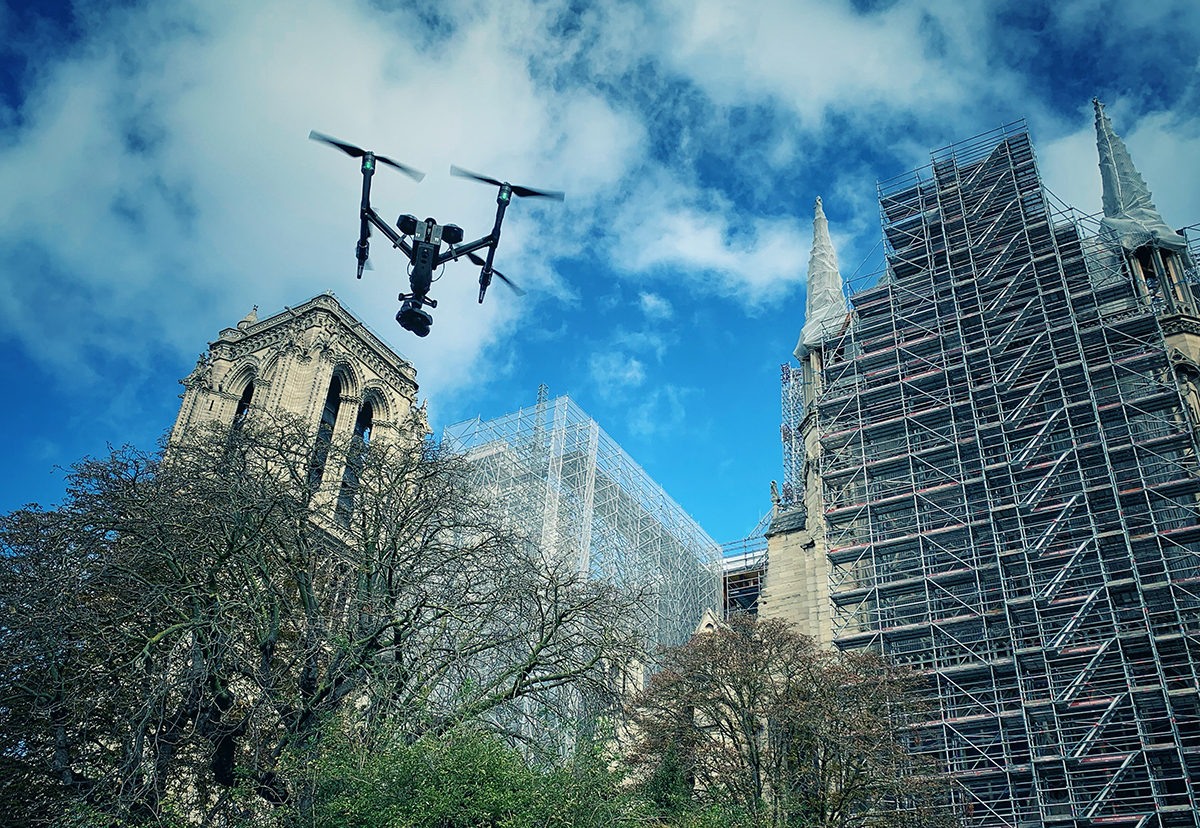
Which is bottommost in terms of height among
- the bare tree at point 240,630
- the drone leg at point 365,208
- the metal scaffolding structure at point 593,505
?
the bare tree at point 240,630

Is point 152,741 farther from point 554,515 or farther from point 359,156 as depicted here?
point 554,515

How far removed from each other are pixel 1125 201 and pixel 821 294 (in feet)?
45.5

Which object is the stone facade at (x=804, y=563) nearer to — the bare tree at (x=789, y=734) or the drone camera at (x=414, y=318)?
the bare tree at (x=789, y=734)

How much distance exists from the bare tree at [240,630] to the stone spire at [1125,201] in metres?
31.4

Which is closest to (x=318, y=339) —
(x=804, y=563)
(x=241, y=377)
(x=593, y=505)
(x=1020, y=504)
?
(x=241, y=377)

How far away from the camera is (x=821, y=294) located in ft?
158

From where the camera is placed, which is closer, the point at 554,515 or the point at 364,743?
the point at 364,743

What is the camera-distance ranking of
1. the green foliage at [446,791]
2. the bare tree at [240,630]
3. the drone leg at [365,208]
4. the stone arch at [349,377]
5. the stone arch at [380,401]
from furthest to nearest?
the stone arch at [380,401], the stone arch at [349,377], the drone leg at [365,208], the bare tree at [240,630], the green foliage at [446,791]

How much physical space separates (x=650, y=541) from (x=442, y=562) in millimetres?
28692

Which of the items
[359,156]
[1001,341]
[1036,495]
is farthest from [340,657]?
[1001,341]

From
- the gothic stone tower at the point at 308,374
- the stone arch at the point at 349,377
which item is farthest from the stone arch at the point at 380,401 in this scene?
the stone arch at the point at 349,377

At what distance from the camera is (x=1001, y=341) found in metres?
35.5

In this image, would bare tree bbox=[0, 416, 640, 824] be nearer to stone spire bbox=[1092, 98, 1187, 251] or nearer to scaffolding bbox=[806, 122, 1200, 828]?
scaffolding bbox=[806, 122, 1200, 828]

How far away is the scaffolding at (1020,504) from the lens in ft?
87.9
